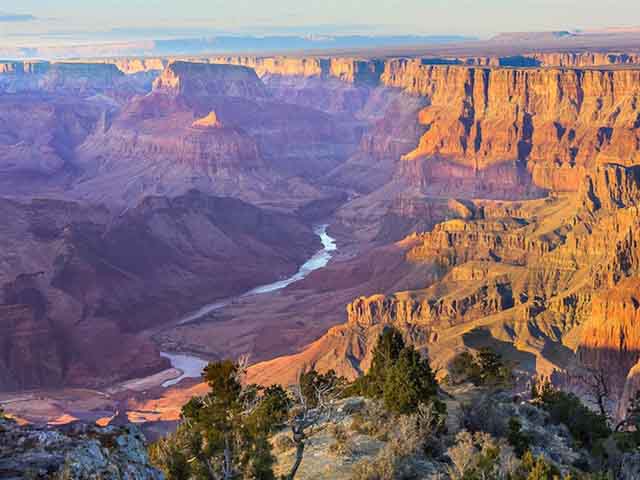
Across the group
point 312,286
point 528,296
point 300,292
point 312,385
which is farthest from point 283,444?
point 312,286

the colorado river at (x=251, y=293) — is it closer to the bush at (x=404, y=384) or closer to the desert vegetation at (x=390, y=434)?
the desert vegetation at (x=390, y=434)

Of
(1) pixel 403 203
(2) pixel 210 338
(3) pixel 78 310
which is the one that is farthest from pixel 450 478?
(1) pixel 403 203

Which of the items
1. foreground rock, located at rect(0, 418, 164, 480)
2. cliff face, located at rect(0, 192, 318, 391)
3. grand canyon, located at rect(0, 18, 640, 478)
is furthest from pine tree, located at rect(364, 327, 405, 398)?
cliff face, located at rect(0, 192, 318, 391)

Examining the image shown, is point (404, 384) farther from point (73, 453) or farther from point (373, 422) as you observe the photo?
point (73, 453)

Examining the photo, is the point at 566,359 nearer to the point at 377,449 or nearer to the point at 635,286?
the point at 635,286

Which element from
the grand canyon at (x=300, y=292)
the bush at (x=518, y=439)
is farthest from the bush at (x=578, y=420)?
the grand canyon at (x=300, y=292)

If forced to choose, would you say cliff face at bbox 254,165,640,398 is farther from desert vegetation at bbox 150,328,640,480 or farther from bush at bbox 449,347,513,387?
desert vegetation at bbox 150,328,640,480
